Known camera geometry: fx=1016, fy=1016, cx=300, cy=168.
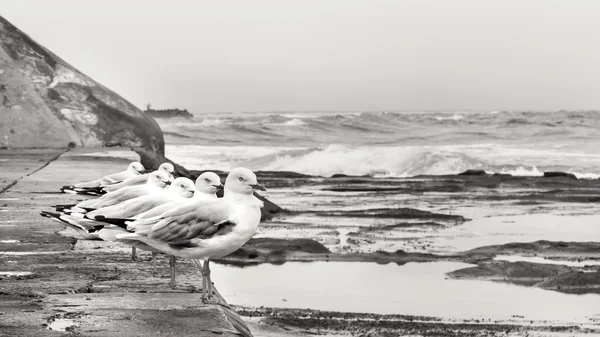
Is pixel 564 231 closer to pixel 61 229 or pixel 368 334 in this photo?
pixel 368 334

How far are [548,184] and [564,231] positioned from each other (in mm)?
12115

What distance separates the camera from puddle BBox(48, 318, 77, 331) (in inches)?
222

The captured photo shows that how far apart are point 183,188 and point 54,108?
44.2ft

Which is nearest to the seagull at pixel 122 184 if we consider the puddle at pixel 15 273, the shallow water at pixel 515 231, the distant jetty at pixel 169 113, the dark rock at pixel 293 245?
the puddle at pixel 15 273

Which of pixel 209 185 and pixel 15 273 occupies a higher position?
pixel 209 185

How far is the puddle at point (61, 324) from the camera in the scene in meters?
5.65

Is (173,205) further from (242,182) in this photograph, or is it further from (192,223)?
(242,182)

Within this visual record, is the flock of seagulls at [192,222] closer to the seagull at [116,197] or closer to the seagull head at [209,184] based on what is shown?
the seagull head at [209,184]

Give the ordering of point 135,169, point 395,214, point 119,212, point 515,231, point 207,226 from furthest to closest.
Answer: point 395,214, point 515,231, point 135,169, point 119,212, point 207,226

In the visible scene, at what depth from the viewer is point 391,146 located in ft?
164

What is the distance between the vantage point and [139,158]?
1673 cm

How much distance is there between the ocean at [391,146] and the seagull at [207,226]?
29948mm

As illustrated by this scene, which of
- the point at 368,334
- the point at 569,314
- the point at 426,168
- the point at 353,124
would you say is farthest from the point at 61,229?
the point at 353,124

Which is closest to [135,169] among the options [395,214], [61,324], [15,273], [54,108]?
[15,273]
